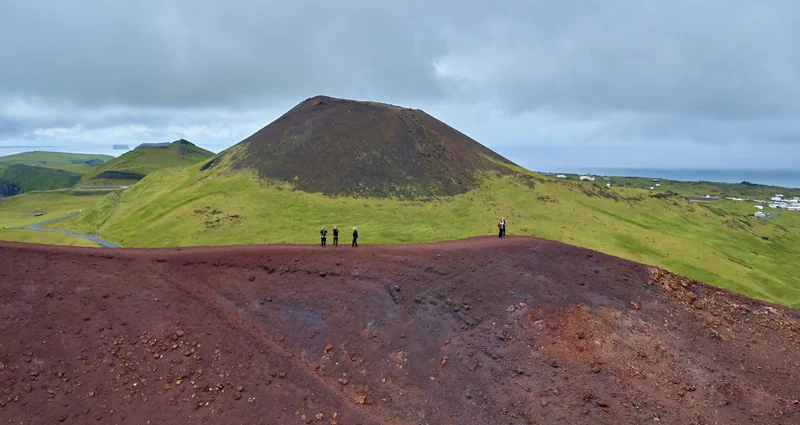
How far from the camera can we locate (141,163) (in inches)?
6339

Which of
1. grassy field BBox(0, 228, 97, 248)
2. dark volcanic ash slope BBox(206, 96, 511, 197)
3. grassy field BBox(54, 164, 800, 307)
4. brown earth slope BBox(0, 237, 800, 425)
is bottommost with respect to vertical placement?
brown earth slope BBox(0, 237, 800, 425)

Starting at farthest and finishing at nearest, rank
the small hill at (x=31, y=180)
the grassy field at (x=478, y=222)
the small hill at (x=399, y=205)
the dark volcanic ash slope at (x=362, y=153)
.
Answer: the small hill at (x=31, y=180) → the dark volcanic ash slope at (x=362, y=153) → the small hill at (x=399, y=205) → the grassy field at (x=478, y=222)

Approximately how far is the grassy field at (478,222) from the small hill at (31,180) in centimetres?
15041

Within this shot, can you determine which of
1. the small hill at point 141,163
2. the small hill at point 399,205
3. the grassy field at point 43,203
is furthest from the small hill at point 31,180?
the small hill at point 399,205

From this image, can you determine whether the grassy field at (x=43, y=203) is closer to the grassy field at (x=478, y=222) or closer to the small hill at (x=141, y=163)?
the small hill at (x=141, y=163)

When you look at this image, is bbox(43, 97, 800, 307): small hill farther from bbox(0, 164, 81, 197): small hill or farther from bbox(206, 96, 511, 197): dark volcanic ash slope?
bbox(0, 164, 81, 197): small hill

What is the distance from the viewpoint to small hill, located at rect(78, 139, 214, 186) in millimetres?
143613

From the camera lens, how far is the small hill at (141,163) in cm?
14361

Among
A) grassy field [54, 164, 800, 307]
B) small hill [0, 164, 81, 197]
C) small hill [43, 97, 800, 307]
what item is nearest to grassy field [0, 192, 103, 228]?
small hill [43, 97, 800, 307]

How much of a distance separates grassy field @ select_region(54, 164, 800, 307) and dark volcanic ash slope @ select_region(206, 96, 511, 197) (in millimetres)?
2601

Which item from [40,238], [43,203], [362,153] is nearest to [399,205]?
[362,153]

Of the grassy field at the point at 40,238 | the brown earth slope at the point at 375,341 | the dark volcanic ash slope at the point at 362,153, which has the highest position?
the dark volcanic ash slope at the point at 362,153

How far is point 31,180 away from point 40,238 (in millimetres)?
175912

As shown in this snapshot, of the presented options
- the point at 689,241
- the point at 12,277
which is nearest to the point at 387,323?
the point at 12,277
